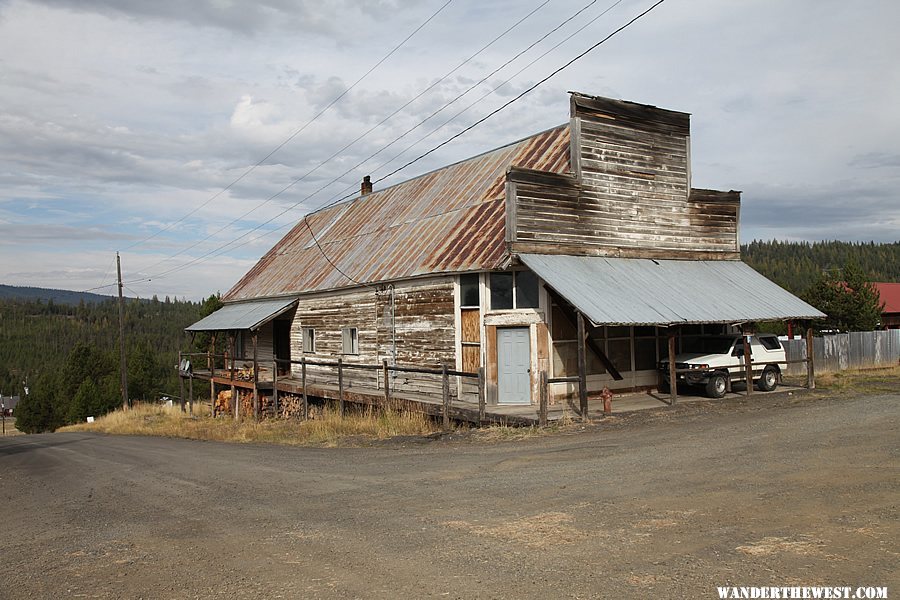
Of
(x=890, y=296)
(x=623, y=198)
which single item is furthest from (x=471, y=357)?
(x=890, y=296)

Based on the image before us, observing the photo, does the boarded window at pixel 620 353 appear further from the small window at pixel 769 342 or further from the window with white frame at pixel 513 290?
the small window at pixel 769 342

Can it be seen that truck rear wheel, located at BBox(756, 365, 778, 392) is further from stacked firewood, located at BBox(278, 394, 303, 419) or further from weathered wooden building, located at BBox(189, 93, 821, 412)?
stacked firewood, located at BBox(278, 394, 303, 419)

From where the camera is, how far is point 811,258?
476ft

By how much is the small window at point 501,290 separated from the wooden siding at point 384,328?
1.48 m

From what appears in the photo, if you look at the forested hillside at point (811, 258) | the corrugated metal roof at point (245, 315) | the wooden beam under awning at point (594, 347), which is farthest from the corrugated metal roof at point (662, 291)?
the forested hillside at point (811, 258)

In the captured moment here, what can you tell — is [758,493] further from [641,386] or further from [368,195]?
[368,195]

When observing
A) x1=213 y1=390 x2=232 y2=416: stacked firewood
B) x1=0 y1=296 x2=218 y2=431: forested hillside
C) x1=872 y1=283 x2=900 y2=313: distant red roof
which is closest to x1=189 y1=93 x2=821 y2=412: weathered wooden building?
x1=213 y1=390 x2=232 y2=416: stacked firewood

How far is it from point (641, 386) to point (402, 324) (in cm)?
712

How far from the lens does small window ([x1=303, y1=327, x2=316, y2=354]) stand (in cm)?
2698

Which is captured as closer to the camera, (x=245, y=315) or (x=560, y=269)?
(x=560, y=269)

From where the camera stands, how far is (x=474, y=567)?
18.9 feet

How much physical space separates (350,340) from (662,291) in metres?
11.0

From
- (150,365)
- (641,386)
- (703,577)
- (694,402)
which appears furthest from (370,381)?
(150,365)

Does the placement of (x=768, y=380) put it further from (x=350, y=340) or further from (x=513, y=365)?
(x=350, y=340)
